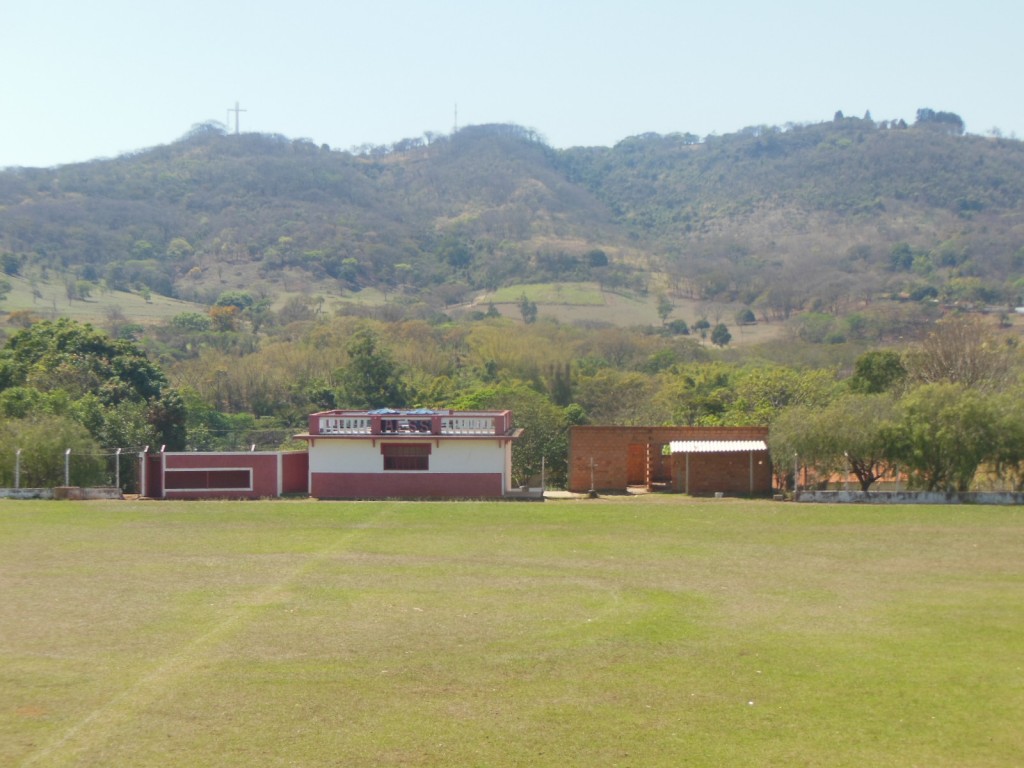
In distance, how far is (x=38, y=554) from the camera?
2653 cm

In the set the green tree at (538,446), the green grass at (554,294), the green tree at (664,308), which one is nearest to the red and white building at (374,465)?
the green tree at (538,446)

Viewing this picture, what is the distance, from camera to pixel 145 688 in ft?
49.7

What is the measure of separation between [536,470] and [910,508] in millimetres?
22496

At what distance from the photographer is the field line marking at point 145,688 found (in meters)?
13.0

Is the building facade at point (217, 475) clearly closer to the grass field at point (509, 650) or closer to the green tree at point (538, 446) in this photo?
the grass field at point (509, 650)

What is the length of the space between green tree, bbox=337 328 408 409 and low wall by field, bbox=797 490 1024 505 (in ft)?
152

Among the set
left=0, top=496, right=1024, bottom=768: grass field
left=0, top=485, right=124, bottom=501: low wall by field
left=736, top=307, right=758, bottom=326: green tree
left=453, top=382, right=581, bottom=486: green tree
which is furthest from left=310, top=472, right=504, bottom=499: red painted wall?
left=736, top=307, right=758, bottom=326: green tree

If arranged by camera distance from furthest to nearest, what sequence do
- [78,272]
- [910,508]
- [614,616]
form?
[78,272]
[910,508]
[614,616]

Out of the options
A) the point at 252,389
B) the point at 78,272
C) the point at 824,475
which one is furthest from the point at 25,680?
the point at 78,272

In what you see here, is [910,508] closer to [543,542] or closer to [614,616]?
[543,542]

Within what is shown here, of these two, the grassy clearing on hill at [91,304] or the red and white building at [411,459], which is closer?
the red and white building at [411,459]

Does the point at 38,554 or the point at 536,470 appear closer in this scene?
the point at 38,554

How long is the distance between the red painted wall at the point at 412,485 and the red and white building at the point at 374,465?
4 centimetres

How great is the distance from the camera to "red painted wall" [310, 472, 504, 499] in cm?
4312
